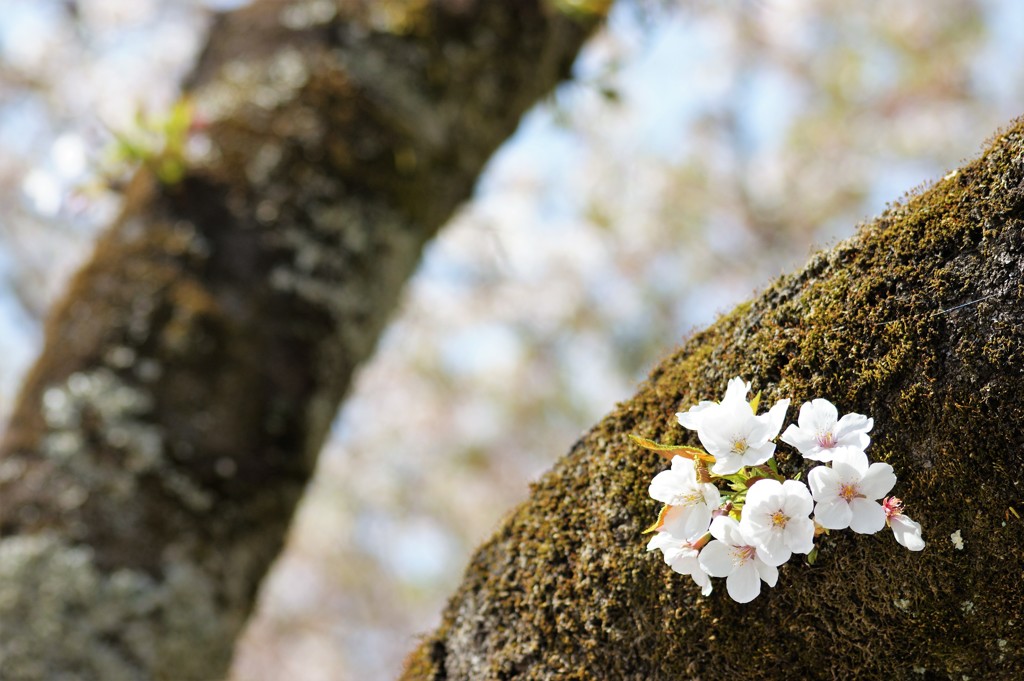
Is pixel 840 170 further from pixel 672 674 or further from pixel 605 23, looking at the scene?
pixel 672 674

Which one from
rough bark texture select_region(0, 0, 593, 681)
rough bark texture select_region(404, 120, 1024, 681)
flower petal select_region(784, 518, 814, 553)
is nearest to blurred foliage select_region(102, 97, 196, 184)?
rough bark texture select_region(0, 0, 593, 681)

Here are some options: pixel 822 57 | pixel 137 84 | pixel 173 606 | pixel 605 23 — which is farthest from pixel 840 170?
pixel 173 606

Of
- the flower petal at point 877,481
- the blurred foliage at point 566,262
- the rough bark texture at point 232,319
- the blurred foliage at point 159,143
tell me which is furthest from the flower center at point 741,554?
the blurred foliage at point 566,262

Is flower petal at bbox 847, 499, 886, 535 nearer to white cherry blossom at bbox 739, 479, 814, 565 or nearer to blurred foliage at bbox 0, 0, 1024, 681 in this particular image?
white cherry blossom at bbox 739, 479, 814, 565

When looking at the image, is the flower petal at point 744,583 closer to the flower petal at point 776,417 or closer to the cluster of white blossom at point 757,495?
the cluster of white blossom at point 757,495

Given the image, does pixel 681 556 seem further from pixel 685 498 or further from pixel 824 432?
pixel 824 432

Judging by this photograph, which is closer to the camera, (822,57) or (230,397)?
(230,397)

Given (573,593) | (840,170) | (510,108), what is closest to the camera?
(573,593)
